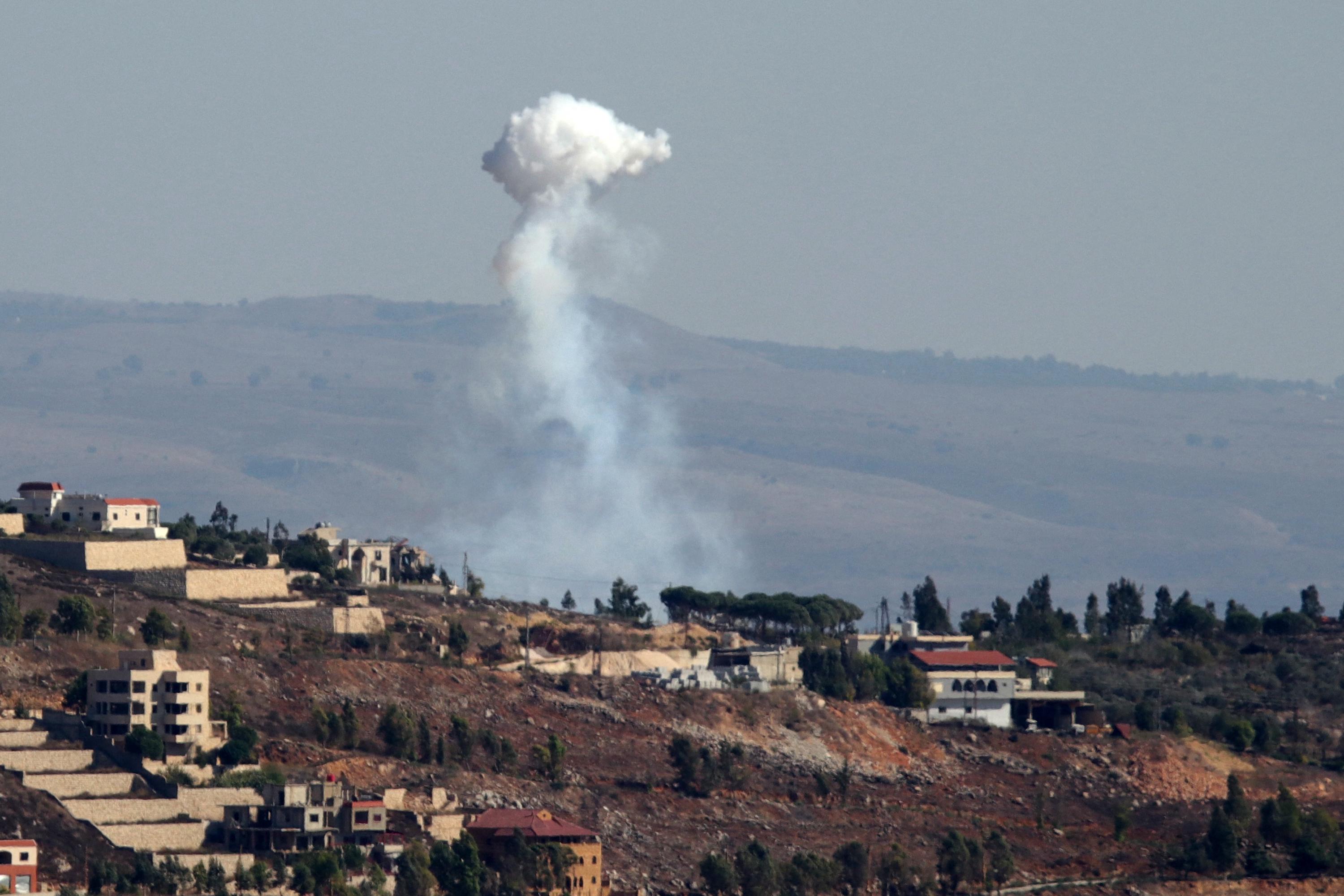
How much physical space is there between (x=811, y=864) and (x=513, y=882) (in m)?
18.2

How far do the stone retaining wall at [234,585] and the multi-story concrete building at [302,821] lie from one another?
38617 mm

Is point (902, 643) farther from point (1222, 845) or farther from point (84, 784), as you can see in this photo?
point (84, 784)

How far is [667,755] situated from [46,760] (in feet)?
143

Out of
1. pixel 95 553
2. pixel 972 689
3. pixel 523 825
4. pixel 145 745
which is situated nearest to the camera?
pixel 145 745

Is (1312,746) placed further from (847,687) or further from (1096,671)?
(847,687)

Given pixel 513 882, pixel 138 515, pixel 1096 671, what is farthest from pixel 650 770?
pixel 1096 671

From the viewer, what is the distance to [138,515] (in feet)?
577

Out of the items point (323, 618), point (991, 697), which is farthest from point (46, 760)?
point (991, 697)

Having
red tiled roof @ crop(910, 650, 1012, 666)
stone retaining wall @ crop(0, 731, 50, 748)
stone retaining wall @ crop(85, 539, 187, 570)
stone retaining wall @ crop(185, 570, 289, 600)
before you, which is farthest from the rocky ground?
red tiled roof @ crop(910, 650, 1012, 666)

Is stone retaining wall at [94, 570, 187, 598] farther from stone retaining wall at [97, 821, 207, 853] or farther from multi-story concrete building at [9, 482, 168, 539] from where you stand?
stone retaining wall at [97, 821, 207, 853]

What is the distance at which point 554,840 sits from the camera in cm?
12662

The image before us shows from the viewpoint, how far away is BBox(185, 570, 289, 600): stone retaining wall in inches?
6299

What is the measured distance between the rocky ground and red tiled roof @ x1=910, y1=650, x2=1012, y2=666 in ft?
28.2

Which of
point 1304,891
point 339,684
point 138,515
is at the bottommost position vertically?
point 1304,891
